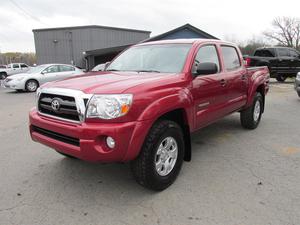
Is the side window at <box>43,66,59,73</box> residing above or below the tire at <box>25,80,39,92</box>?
above

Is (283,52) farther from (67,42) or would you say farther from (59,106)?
(67,42)

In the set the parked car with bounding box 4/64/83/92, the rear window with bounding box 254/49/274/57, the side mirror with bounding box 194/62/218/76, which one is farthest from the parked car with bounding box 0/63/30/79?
the side mirror with bounding box 194/62/218/76

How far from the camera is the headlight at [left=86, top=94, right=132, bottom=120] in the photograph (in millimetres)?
2596

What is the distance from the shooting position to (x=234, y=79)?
4.64 meters

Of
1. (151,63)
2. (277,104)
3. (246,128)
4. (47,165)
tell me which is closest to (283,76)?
(277,104)

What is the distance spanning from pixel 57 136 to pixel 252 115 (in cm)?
415

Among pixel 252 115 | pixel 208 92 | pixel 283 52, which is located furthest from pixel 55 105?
pixel 283 52

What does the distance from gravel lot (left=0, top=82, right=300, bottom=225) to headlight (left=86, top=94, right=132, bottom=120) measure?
3.37 ft

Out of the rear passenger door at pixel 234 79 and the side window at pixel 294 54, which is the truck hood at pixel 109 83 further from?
the side window at pixel 294 54

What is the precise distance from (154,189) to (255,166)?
168 centimetres

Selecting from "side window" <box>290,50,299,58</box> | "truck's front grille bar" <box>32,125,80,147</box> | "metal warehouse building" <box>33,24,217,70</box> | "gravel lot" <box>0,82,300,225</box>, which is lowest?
"gravel lot" <box>0,82,300,225</box>

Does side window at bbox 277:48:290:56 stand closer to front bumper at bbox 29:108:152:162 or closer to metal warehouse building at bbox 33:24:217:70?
front bumper at bbox 29:108:152:162

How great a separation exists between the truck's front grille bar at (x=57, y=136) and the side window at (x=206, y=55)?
1.84 metres

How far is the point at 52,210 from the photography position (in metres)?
2.78
